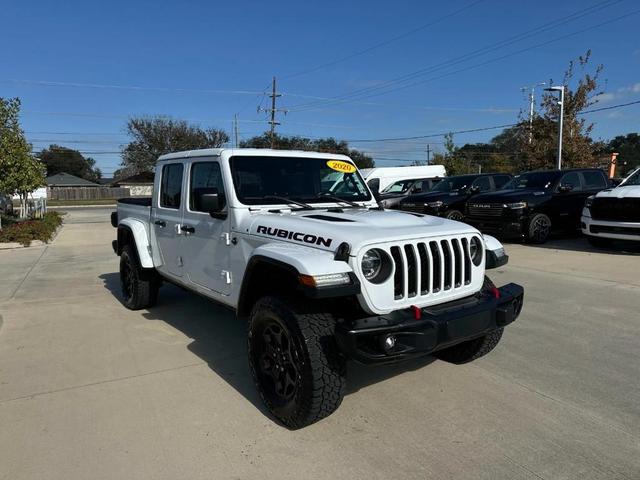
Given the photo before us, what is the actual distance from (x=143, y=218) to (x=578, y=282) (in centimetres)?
621

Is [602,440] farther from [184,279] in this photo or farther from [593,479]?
[184,279]

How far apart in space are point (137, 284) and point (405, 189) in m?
13.7

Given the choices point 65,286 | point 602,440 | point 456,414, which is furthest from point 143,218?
point 602,440

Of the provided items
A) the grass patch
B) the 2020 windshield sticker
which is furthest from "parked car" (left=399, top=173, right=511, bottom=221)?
the grass patch

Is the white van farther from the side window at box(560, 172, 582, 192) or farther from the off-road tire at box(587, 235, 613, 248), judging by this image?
the off-road tire at box(587, 235, 613, 248)

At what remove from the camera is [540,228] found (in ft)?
37.8

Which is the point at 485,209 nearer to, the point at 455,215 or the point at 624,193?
the point at 455,215

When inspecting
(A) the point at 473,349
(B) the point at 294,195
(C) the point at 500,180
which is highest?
(C) the point at 500,180

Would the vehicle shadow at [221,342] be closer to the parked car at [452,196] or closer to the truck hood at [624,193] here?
the truck hood at [624,193]

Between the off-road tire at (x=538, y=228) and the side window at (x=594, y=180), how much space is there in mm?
1769

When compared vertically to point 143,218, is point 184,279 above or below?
below

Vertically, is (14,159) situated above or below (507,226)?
above

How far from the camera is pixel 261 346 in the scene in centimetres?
349

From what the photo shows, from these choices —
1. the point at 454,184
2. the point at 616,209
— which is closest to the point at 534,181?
the point at 616,209
